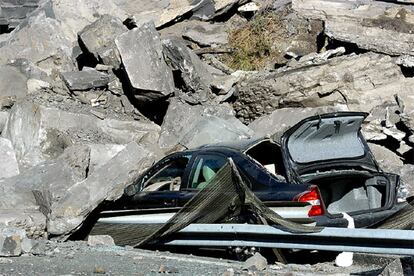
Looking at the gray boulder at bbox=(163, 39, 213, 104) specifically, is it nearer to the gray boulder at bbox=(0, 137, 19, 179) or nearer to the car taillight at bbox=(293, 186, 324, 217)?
the gray boulder at bbox=(0, 137, 19, 179)

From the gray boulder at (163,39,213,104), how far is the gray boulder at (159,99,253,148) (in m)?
0.32

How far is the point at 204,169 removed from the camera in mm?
8805

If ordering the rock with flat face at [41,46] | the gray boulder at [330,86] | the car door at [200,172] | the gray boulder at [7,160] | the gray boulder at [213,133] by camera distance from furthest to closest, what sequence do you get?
the rock with flat face at [41,46], the gray boulder at [330,86], the gray boulder at [213,133], the gray boulder at [7,160], the car door at [200,172]

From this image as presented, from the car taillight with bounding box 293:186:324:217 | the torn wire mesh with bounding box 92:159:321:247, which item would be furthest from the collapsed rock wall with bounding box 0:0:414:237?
the car taillight with bounding box 293:186:324:217

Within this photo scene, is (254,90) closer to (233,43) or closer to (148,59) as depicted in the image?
(148,59)

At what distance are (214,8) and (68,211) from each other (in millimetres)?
8987

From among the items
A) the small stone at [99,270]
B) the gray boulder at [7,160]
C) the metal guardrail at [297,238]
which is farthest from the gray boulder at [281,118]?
the small stone at [99,270]

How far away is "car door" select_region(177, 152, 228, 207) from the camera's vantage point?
8578mm

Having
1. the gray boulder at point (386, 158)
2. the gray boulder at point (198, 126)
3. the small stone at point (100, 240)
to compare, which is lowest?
the gray boulder at point (386, 158)

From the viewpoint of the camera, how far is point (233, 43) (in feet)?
52.6

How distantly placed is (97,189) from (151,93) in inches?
146

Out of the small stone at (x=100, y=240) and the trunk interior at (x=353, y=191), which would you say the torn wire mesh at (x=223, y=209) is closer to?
the small stone at (x=100, y=240)

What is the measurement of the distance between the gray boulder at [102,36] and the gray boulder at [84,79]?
571 mm

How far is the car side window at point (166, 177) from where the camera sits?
931 cm
